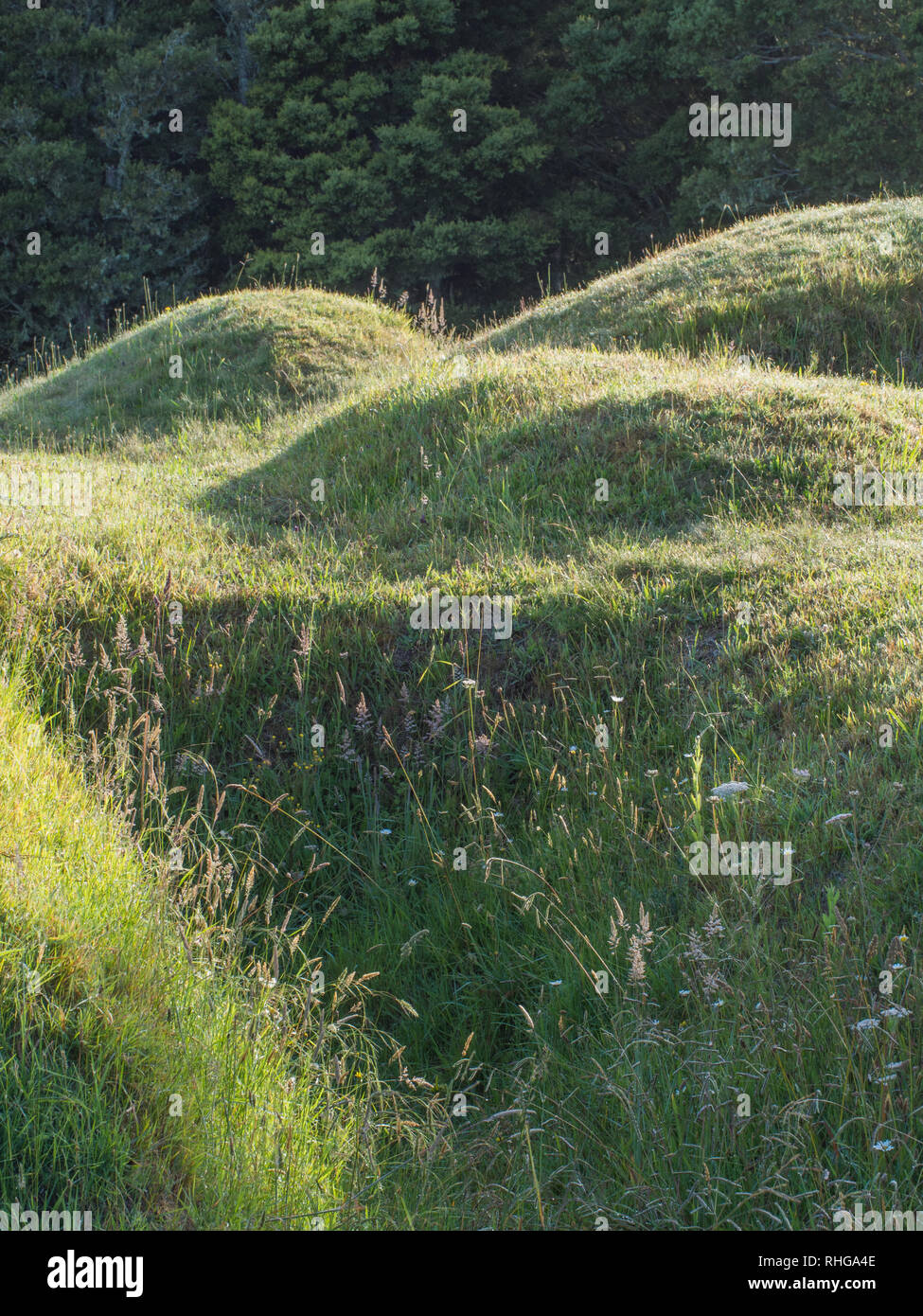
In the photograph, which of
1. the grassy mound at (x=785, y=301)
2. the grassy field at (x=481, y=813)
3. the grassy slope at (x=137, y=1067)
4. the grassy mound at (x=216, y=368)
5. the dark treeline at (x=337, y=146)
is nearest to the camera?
the grassy slope at (x=137, y=1067)

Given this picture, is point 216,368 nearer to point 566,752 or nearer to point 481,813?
point 566,752

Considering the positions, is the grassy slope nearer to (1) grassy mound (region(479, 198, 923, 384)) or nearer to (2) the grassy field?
(2) the grassy field

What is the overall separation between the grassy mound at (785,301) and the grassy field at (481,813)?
1.30 feet

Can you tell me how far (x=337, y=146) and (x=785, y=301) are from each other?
18.6 metres

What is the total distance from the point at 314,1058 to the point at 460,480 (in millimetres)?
A: 5293

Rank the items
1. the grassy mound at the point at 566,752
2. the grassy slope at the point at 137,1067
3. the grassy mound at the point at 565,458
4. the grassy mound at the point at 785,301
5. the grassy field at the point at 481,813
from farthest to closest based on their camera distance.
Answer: the grassy mound at the point at 785,301 → the grassy mound at the point at 565,458 → the grassy mound at the point at 566,752 → the grassy field at the point at 481,813 → the grassy slope at the point at 137,1067

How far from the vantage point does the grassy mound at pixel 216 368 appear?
1261cm

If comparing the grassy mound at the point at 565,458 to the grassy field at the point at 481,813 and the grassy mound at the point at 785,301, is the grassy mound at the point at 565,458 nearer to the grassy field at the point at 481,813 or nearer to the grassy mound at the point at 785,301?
the grassy field at the point at 481,813

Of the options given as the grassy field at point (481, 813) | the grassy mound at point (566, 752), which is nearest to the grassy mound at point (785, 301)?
the grassy field at point (481, 813)

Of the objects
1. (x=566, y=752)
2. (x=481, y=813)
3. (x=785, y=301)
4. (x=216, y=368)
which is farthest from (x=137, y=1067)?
(x=216, y=368)

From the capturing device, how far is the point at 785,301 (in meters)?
10.9

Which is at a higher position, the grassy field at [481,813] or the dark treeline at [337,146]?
the dark treeline at [337,146]

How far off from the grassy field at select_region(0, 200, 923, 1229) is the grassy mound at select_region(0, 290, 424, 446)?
2653 millimetres

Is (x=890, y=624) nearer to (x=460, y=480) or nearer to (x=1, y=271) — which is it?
(x=460, y=480)
